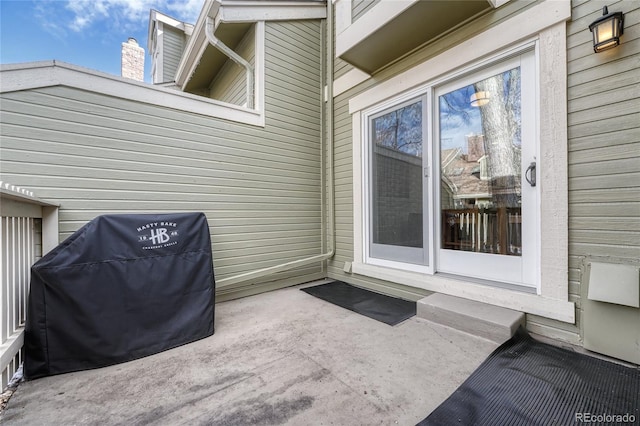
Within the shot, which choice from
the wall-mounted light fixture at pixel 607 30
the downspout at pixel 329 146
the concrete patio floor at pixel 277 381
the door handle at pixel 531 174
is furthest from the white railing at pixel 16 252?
the wall-mounted light fixture at pixel 607 30

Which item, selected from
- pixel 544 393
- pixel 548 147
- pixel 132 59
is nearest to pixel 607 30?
pixel 548 147

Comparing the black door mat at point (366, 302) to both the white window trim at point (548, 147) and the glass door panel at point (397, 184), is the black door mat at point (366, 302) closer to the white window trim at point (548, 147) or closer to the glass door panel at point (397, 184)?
the glass door panel at point (397, 184)

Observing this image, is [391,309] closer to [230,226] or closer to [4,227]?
[230,226]

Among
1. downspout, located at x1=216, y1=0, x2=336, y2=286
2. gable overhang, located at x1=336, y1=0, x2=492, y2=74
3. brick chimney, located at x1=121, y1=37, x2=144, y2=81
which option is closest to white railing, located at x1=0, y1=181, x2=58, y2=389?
downspout, located at x1=216, y1=0, x2=336, y2=286

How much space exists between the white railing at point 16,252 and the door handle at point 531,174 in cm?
330

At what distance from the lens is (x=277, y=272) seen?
3.37 meters

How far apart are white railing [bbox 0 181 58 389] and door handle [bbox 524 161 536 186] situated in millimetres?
3305

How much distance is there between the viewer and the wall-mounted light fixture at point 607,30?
162cm

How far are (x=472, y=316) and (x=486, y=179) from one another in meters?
1.20

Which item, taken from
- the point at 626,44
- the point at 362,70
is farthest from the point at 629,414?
the point at 362,70

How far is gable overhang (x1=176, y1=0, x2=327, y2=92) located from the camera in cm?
336

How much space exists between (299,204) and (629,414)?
10.4ft

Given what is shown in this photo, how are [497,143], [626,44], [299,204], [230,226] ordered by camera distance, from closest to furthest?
[626,44]
[497,143]
[230,226]
[299,204]

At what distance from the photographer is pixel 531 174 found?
2.03 metres
